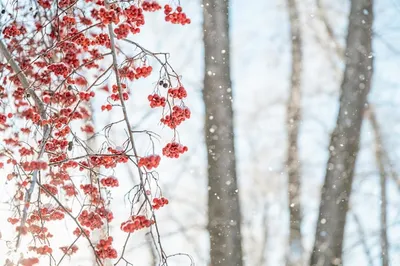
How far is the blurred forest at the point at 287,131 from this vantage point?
378 cm

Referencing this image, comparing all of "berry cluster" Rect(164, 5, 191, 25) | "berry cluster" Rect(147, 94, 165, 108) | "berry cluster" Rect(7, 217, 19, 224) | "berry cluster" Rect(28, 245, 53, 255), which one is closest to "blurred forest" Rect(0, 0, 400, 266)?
"berry cluster" Rect(7, 217, 19, 224)

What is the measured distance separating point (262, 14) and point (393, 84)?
3133 millimetres

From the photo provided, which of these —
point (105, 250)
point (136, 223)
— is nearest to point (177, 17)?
point (136, 223)

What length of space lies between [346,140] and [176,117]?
1964 mm

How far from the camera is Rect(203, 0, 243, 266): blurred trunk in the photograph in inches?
143

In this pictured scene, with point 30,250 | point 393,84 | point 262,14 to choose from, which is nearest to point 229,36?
point 30,250

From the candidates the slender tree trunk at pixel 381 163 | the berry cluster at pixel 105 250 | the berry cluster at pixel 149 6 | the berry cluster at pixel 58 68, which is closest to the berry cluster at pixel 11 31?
the berry cluster at pixel 58 68

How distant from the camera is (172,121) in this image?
86.0 inches

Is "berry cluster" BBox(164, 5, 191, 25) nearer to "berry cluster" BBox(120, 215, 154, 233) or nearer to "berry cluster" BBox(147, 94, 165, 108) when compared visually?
"berry cluster" BBox(147, 94, 165, 108)

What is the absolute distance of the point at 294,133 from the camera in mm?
5656

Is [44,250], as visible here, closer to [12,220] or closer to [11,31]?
[12,220]

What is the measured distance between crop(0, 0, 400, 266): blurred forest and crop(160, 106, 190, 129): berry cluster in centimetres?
102

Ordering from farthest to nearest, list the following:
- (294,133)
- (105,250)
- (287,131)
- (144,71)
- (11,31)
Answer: (287,131)
(294,133)
(11,31)
(144,71)
(105,250)

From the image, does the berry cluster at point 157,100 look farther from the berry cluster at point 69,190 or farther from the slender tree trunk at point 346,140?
the slender tree trunk at point 346,140
